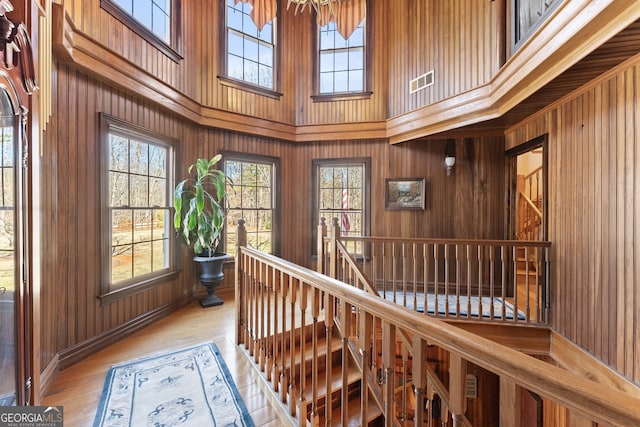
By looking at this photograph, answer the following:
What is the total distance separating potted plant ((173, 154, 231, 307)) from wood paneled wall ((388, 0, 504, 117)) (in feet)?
9.56

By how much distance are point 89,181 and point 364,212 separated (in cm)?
353

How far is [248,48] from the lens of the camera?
4.52 m

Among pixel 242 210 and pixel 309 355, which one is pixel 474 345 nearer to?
pixel 309 355

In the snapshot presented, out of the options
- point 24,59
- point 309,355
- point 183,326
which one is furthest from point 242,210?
point 24,59

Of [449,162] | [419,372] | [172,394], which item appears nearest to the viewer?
[419,372]

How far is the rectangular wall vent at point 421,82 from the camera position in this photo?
3906 millimetres

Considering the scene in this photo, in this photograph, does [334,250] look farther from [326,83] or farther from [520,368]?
[326,83]

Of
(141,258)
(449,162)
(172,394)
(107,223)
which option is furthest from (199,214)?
(449,162)

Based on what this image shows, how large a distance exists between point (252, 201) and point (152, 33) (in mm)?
2410

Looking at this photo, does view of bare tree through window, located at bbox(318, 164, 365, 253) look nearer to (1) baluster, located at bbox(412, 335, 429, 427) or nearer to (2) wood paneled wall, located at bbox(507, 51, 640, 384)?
(2) wood paneled wall, located at bbox(507, 51, 640, 384)

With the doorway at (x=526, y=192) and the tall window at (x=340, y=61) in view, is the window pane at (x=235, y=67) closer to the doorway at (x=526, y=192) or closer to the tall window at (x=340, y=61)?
the tall window at (x=340, y=61)

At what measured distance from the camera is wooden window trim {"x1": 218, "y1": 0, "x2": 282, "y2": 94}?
4207 mm

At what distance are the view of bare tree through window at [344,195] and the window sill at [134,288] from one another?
243cm

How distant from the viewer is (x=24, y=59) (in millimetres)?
1111
